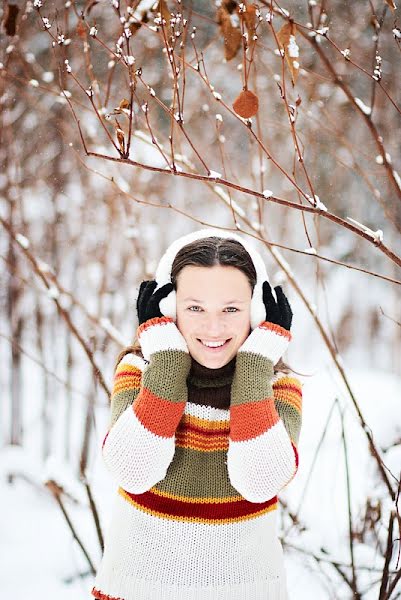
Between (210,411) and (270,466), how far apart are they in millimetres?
196

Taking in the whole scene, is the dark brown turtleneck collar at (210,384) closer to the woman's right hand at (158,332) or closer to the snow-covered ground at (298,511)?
the woman's right hand at (158,332)

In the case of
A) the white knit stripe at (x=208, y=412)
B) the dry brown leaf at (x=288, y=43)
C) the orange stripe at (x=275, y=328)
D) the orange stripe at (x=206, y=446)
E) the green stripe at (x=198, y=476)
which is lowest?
the green stripe at (x=198, y=476)

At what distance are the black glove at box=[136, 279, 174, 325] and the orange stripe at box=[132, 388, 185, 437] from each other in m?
0.19

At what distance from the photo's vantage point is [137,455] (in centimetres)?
129

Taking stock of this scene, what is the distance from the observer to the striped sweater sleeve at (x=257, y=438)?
50.3 inches

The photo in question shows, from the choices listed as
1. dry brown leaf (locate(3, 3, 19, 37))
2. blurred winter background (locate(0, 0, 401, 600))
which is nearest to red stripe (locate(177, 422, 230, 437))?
blurred winter background (locate(0, 0, 401, 600))

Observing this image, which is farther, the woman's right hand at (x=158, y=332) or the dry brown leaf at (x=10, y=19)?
the dry brown leaf at (x=10, y=19)

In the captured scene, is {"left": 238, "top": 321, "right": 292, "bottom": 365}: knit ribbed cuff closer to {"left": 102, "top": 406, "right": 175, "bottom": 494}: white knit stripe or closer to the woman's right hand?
the woman's right hand

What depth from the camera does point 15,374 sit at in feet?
12.0

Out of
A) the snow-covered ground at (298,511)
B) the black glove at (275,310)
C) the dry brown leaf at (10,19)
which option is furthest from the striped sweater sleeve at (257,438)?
the dry brown leaf at (10,19)

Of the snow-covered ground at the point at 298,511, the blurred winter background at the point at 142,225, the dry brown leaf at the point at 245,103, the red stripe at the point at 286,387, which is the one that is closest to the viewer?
the dry brown leaf at the point at 245,103

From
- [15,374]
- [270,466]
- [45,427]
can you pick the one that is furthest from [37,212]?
[270,466]

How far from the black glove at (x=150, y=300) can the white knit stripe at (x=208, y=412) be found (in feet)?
0.76

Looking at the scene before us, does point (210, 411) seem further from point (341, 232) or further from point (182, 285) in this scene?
point (341, 232)
